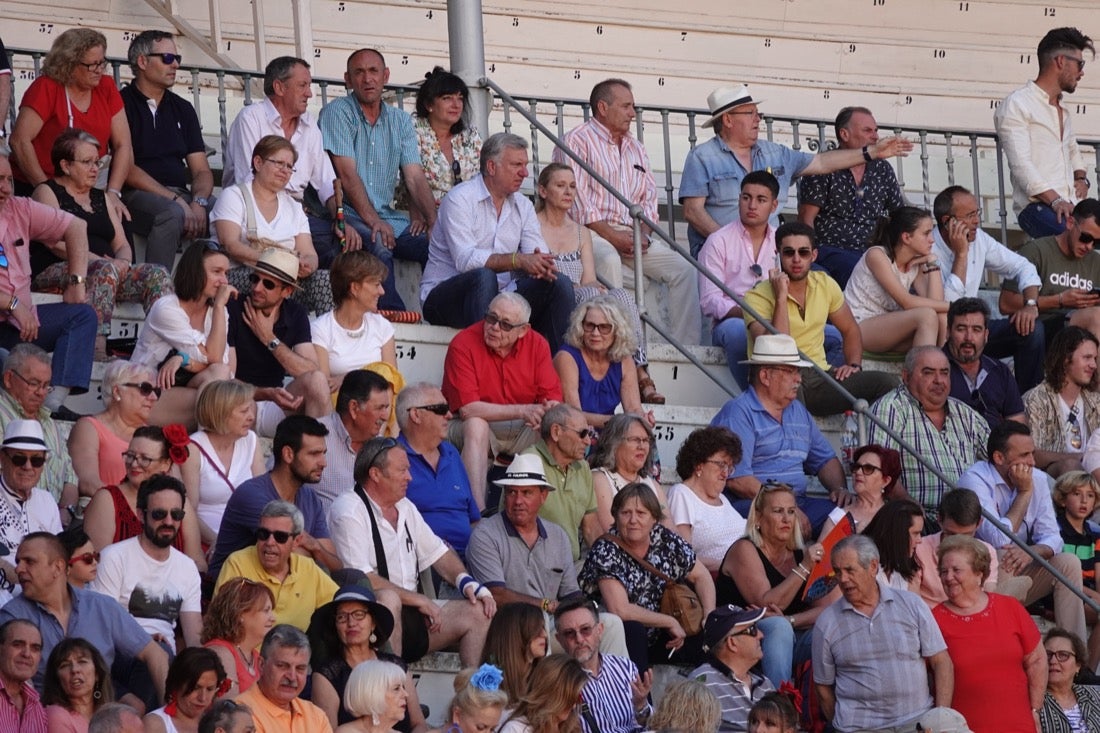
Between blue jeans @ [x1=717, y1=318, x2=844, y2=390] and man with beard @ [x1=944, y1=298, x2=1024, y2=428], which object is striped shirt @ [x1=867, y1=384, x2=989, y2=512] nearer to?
man with beard @ [x1=944, y1=298, x2=1024, y2=428]

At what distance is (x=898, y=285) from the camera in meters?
12.2

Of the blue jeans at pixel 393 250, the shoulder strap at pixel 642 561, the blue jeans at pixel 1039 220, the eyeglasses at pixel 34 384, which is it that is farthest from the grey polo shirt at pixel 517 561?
the blue jeans at pixel 1039 220

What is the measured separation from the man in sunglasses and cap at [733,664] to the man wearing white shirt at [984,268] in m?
3.56

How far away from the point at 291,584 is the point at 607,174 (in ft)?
14.2

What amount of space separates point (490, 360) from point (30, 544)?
9.42 ft

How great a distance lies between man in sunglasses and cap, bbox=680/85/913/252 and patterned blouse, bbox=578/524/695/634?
10.7ft

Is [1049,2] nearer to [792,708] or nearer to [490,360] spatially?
[490,360]

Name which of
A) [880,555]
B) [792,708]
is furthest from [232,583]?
[880,555]

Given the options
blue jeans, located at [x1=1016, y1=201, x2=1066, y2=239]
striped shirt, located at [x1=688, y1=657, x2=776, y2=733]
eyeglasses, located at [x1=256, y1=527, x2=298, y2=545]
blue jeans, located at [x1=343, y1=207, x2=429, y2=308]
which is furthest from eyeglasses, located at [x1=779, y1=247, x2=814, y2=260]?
eyeglasses, located at [x1=256, y1=527, x2=298, y2=545]

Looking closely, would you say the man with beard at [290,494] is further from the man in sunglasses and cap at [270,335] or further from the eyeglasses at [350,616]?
the man in sunglasses and cap at [270,335]

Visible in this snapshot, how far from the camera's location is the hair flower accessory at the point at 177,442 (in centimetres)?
927

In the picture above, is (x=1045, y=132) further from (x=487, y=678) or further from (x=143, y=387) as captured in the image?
(x=487, y=678)

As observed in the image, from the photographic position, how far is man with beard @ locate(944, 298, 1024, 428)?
11.7 meters

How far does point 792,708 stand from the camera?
357 inches
